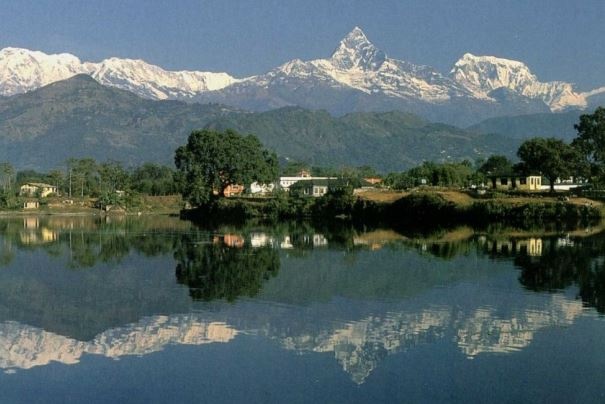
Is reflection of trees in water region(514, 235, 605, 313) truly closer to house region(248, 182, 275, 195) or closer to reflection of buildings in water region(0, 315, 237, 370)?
reflection of buildings in water region(0, 315, 237, 370)

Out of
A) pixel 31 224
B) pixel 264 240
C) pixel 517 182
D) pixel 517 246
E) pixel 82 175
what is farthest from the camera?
pixel 82 175

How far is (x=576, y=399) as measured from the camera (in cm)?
1895

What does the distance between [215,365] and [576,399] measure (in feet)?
31.6

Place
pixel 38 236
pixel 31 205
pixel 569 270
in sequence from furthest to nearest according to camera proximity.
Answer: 1. pixel 31 205
2. pixel 38 236
3. pixel 569 270

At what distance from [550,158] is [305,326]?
74.7 metres

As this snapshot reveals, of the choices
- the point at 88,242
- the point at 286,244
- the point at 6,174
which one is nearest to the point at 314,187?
the point at 6,174

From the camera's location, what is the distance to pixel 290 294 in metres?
34.9

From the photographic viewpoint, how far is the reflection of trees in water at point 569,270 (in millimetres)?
34194

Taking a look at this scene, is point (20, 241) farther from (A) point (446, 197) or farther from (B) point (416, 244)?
(A) point (446, 197)

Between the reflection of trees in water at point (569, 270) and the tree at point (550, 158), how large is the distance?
139ft

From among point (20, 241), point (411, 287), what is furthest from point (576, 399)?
point (20, 241)

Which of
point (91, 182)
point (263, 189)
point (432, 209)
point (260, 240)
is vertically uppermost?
point (91, 182)

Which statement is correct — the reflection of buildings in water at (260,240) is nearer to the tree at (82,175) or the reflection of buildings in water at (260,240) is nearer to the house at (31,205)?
the house at (31,205)

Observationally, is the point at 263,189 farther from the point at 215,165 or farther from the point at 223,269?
the point at 223,269
